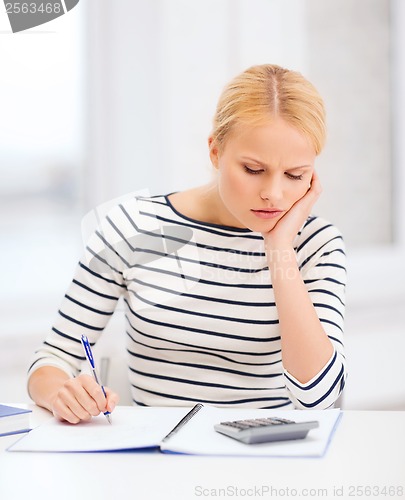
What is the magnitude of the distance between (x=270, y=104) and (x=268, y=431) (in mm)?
655

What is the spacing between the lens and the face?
4.36 feet

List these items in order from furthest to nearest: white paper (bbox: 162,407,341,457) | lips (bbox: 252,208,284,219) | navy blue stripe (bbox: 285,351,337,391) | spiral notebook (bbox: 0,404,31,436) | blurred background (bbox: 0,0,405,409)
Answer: blurred background (bbox: 0,0,405,409), lips (bbox: 252,208,284,219), navy blue stripe (bbox: 285,351,337,391), spiral notebook (bbox: 0,404,31,436), white paper (bbox: 162,407,341,457)

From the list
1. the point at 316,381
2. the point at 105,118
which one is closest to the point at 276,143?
the point at 316,381

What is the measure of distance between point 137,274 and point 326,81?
164 cm

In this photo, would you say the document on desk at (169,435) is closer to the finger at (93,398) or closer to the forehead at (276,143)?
the finger at (93,398)

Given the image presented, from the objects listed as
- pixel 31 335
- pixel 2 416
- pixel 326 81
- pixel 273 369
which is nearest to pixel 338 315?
pixel 273 369

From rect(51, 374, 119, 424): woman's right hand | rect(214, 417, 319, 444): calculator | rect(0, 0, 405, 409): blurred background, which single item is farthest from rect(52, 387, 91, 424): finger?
rect(0, 0, 405, 409): blurred background

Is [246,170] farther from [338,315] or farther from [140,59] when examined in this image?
[140,59]

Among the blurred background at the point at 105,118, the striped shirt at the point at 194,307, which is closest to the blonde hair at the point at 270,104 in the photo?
the striped shirt at the point at 194,307

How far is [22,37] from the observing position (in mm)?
2205

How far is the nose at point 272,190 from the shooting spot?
1346 mm

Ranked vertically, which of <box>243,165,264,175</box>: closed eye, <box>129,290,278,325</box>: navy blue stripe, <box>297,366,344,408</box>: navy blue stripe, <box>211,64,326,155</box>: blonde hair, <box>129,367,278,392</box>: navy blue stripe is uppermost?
<box>211,64,326,155</box>: blonde hair

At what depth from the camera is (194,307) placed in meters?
1.51

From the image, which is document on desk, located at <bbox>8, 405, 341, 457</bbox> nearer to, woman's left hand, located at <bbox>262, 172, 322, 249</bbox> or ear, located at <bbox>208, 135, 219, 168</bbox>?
woman's left hand, located at <bbox>262, 172, 322, 249</bbox>
